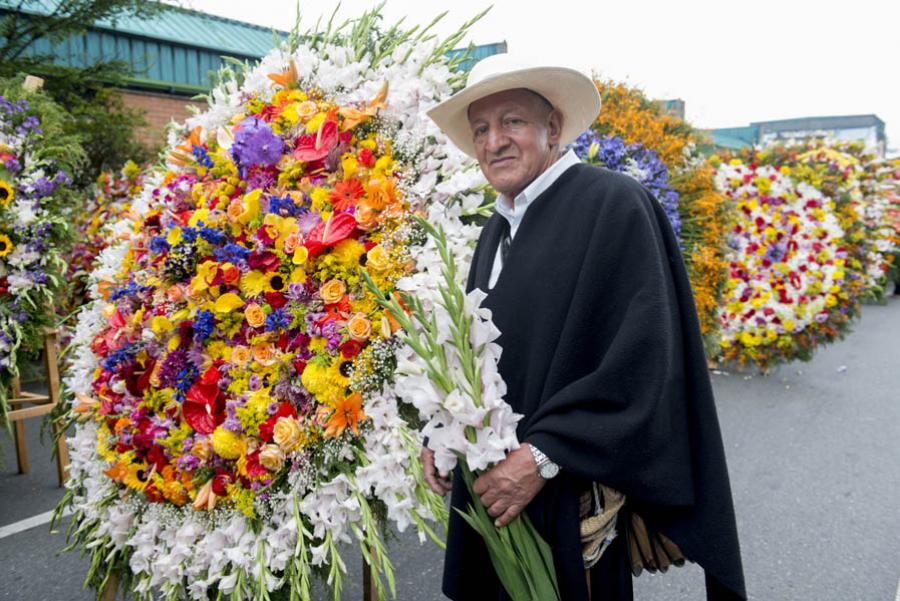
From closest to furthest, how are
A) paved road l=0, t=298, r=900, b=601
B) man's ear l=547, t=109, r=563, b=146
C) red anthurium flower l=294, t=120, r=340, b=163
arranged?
man's ear l=547, t=109, r=563, b=146 < red anthurium flower l=294, t=120, r=340, b=163 < paved road l=0, t=298, r=900, b=601

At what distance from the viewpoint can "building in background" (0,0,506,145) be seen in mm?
9598

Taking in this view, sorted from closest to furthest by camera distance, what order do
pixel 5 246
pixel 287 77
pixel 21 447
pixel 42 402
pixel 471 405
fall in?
pixel 471 405 → pixel 287 77 → pixel 5 246 → pixel 42 402 → pixel 21 447

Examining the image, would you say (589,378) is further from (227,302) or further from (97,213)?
(97,213)

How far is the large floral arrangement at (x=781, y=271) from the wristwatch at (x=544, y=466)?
598 centimetres

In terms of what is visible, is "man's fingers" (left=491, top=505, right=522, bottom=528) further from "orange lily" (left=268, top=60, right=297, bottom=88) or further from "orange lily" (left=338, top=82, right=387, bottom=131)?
"orange lily" (left=268, top=60, right=297, bottom=88)

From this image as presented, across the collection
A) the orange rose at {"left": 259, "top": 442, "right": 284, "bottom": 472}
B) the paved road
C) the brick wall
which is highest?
the brick wall

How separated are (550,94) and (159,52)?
37.3 feet

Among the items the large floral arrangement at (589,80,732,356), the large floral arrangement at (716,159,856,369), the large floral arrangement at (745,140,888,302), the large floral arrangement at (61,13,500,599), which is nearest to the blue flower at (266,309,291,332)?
the large floral arrangement at (61,13,500,599)

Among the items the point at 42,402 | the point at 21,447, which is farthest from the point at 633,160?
the point at 21,447

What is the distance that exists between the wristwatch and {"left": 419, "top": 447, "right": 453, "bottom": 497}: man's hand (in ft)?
1.27

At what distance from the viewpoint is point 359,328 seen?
2.05 meters

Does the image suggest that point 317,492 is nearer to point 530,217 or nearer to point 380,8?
point 530,217

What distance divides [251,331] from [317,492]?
1.99 ft

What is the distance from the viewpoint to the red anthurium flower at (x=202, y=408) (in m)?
2.15
